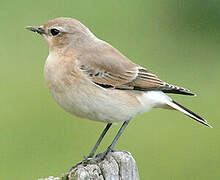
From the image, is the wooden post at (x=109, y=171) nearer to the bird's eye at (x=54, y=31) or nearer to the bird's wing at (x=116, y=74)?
the bird's wing at (x=116, y=74)

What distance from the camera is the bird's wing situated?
243 inches


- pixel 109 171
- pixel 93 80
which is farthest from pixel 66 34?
pixel 109 171

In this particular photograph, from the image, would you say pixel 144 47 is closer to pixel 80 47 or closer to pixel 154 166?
pixel 154 166

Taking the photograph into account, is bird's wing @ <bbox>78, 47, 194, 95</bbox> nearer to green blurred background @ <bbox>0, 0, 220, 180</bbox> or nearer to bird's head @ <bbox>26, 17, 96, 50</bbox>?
bird's head @ <bbox>26, 17, 96, 50</bbox>

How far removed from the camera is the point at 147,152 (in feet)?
29.3

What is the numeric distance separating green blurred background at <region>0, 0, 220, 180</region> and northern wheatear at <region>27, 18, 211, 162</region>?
2.18 meters

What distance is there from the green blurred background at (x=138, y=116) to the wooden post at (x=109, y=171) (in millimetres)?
3050

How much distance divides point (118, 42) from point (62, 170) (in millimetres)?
3536

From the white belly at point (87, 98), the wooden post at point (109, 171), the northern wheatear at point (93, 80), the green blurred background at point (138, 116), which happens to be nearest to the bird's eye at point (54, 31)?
the northern wheatear at point (93, 80)

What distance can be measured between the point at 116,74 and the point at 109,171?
1.33 meters

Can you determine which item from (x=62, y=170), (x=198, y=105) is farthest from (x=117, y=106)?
(x=198, y=105)

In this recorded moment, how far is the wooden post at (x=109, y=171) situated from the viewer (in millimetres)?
5082

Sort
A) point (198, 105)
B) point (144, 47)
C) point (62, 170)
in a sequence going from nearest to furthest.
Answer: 1. point (62, 170)
2. point (198, 105)
3. point (144, 47)

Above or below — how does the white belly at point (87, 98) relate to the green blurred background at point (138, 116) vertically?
above
